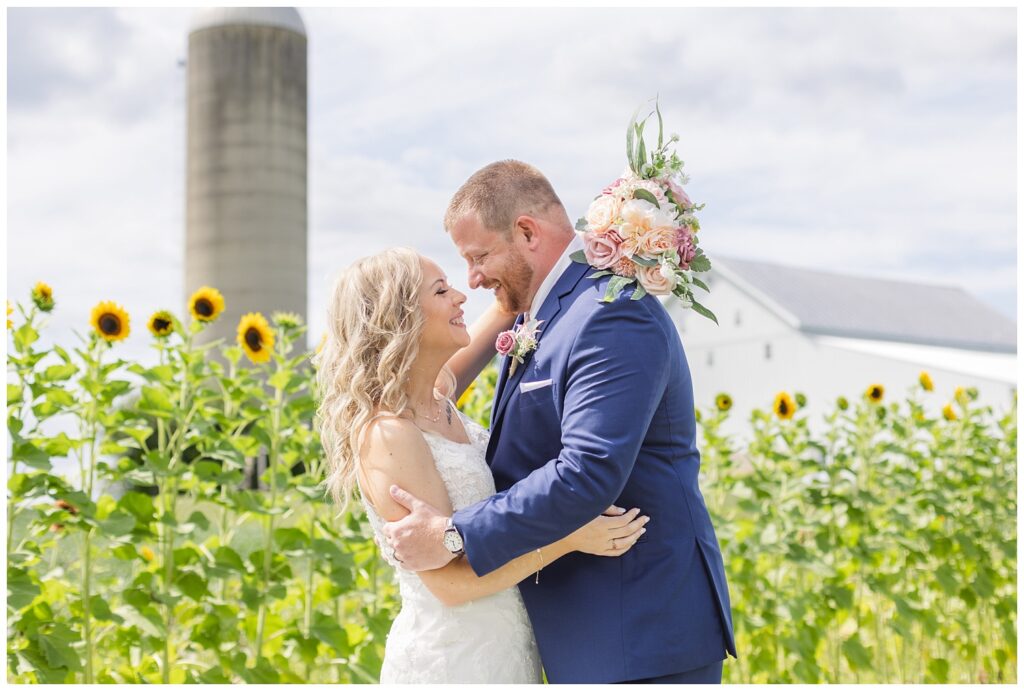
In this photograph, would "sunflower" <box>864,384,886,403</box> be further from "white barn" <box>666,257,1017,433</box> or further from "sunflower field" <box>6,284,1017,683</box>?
"white barn" <box>666,257,1017,433</box>

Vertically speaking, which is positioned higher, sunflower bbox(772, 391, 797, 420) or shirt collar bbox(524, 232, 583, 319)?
shirt collar bbox(524, 232, 583, 319)

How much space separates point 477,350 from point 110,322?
143 centimetres

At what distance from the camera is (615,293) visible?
230 cm

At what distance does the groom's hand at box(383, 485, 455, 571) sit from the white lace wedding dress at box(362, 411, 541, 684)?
12 cm

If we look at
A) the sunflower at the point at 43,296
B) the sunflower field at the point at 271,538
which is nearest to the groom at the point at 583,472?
the sunflower field at the point at 271,538

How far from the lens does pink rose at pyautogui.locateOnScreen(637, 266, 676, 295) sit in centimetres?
232

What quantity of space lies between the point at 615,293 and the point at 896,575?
11.1 feet

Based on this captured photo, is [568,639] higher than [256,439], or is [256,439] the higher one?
[256,439]

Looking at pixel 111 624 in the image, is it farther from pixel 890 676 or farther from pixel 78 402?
pixel 890 676

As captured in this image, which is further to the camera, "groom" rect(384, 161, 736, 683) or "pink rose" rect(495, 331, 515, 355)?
"pink rose" rect(495, 331, 515, 355)

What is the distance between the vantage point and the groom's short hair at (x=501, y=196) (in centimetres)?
252

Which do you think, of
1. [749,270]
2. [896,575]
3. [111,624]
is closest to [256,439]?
[111,624]

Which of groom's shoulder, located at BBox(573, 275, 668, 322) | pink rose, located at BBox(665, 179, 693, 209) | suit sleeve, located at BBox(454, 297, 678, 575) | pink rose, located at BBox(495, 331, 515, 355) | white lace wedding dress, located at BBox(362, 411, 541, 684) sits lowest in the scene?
white lace wedding dress, located at BBox(362, 411, 541, 684)

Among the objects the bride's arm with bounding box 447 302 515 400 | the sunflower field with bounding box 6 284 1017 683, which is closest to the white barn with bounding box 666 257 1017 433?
the sunflower field with bounding box 6 284 1017 683
